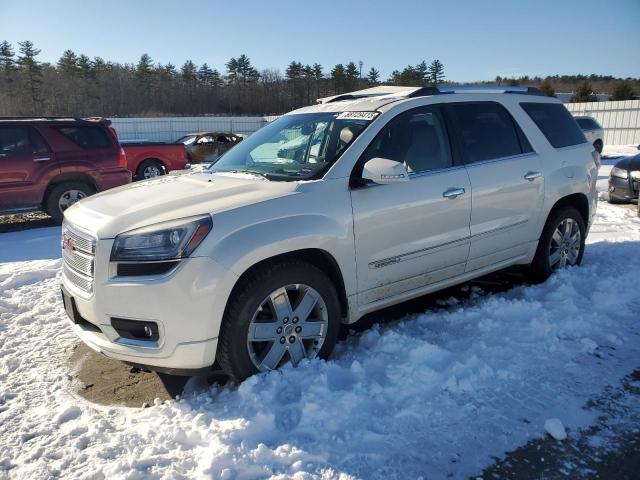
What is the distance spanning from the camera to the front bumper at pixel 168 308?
2828 mm

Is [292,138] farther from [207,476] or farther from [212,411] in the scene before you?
[207,476]

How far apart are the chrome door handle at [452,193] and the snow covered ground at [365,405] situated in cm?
98

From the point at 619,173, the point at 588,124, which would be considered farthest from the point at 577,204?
the point at 588,124

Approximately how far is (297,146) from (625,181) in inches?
335

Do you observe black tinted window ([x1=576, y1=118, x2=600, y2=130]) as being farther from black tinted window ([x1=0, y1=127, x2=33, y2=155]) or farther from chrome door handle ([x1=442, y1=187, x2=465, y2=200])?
black tinted window ([x1=0, y1=127, x2=33, y2=155])

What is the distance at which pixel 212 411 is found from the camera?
2943 mm

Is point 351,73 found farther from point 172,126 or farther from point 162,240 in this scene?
point 162,240

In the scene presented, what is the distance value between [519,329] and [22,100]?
74.5 meters

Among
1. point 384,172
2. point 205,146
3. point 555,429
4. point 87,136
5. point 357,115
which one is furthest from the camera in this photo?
point 205,146

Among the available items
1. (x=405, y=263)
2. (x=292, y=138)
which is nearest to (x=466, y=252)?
(x=405, y=263)

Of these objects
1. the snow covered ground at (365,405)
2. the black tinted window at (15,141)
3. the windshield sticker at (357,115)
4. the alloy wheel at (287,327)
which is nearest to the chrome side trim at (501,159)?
the windshield sticker at (357,115)

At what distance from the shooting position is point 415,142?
396cm

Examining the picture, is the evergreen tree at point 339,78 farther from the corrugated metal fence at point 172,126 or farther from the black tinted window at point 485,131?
the black tinted window at point 485,131

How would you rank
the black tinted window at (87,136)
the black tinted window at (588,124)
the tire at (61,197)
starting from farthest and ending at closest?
the black tinted window at (588,124) < the black tinted window at (87,136) < the tire at (61,197)
